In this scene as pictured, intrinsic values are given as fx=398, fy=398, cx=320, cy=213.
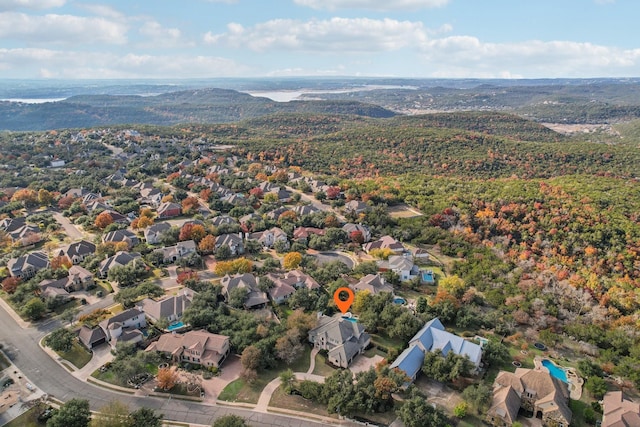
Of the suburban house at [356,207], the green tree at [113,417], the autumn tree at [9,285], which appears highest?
the suburban house at [356,207]

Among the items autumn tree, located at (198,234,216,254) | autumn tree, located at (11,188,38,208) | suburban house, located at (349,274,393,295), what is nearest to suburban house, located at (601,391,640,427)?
suburban house, located at (349,274,393,295)

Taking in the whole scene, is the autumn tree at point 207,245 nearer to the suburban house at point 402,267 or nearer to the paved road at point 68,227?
the paved road at point 68,227

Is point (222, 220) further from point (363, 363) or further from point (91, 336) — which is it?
point (363, 363)

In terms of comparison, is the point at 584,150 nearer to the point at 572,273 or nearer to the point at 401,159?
the point at 401,159

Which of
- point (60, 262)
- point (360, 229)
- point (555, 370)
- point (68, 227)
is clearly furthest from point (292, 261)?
point (68, 227)

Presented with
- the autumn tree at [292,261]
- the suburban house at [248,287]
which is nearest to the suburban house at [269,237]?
the autumn tree at [292,261]

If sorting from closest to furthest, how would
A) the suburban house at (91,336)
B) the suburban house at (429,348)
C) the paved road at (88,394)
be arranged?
the paved road at (88,394), the suburban house at (429,348), the suburban house at (91,336)

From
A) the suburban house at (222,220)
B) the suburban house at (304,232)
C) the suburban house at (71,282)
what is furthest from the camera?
the suburban house at (222,220)
